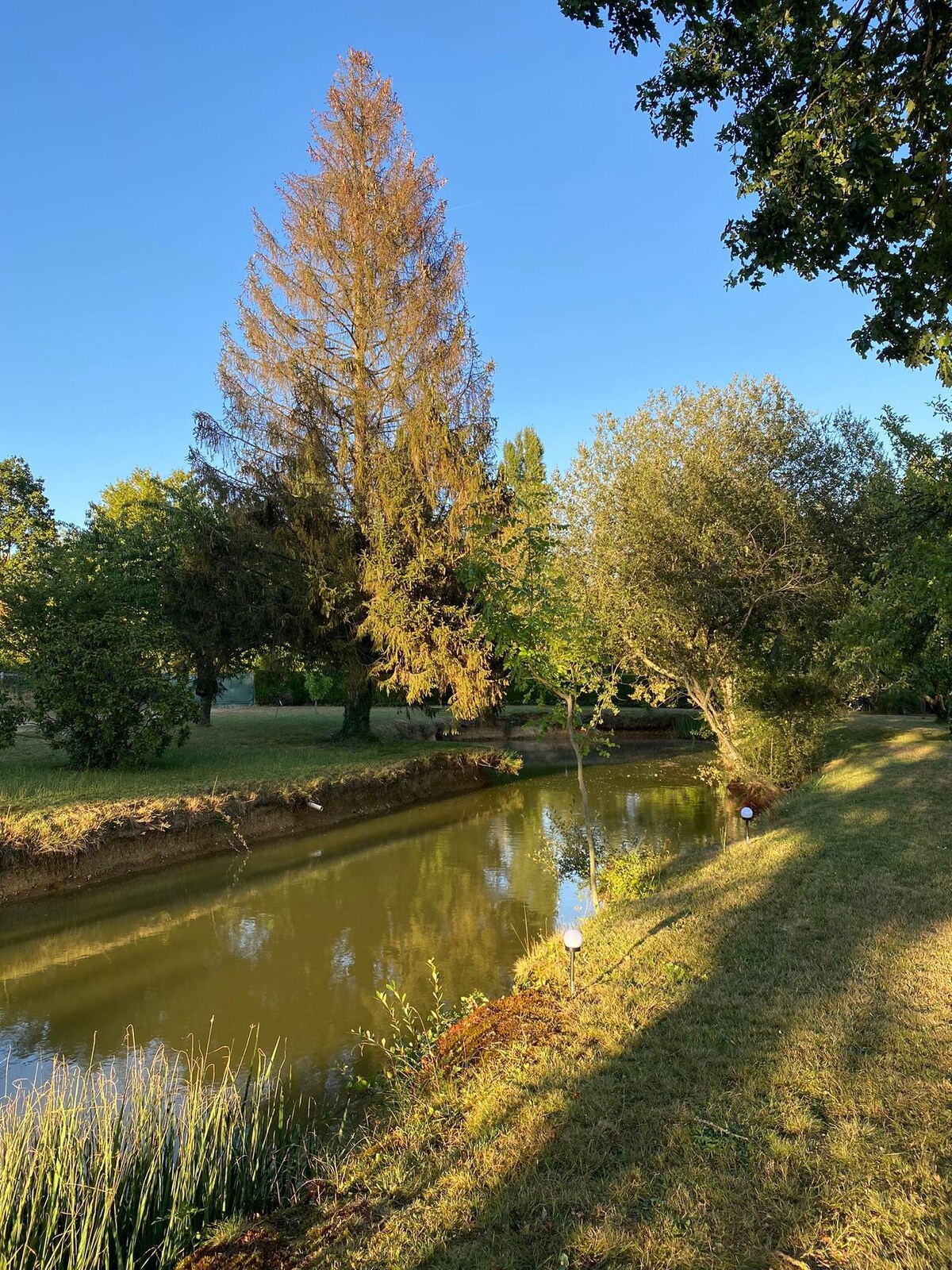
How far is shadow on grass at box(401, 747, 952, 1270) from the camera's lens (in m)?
2.54

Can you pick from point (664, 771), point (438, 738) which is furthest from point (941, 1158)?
point (438, 738)

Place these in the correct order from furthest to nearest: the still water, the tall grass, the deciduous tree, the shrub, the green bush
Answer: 1. the green bush
2. the shrub
3. the deciduous tree
4. the still water
5. the tall grass

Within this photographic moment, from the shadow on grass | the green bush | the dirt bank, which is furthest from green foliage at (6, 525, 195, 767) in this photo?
the green bush

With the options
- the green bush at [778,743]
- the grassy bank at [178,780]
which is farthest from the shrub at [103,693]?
the green bush at [778,743]

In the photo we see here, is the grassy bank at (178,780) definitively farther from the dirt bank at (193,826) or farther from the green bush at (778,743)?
the green bush at (778,743)

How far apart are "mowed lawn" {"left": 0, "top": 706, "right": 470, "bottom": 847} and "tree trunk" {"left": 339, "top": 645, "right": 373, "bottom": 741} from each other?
56 centimetres

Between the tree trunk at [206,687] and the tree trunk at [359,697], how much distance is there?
12.2ft

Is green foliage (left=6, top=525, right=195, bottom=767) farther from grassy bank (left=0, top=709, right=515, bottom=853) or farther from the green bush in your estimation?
the green bush

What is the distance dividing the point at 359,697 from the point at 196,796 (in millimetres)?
9109

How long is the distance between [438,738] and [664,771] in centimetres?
886

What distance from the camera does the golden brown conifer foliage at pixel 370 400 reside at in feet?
59.5

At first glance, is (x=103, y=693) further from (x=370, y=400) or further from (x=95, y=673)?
(x=370, y=400)

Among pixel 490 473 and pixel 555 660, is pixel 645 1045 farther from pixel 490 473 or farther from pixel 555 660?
pixel 490 473

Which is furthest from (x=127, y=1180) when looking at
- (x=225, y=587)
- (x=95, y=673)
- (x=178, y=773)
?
(x=225, y=587)
